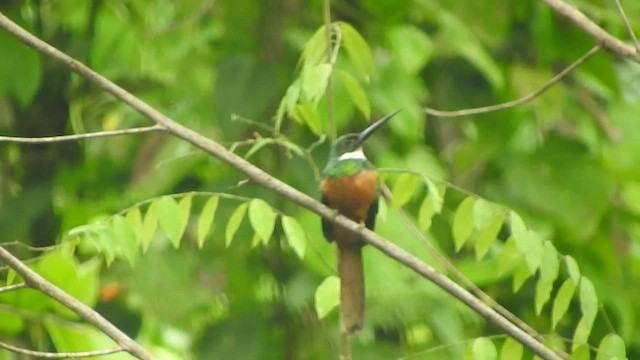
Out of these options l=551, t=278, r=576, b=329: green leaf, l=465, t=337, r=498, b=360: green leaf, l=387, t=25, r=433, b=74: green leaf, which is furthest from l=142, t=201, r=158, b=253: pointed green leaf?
l=387, t=25, r=433, b=74: green leaf

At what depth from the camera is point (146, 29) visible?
2848 millimetres

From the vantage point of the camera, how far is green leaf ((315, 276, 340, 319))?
1.83 m

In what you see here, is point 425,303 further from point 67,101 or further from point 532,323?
point 67,101

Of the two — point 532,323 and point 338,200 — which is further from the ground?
point 338,200

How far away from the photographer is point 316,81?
174cm

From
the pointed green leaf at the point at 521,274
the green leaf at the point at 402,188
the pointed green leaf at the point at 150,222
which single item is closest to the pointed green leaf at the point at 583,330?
the pointed green leaf at the point at 521,274

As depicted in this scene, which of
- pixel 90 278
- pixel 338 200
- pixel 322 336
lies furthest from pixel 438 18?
pixel 90 278

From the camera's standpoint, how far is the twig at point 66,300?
160 centimetres

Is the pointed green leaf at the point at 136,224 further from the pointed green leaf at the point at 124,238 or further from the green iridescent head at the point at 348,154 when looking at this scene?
the green iridescent head at the point at 348,154

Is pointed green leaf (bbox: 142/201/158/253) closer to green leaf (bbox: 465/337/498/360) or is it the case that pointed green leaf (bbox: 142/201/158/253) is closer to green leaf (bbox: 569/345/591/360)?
green leaf (bbox: 465/337/498/360)

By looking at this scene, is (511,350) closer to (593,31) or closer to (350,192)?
(593,31)

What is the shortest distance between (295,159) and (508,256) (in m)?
0.71

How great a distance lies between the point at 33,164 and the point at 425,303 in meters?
0.98

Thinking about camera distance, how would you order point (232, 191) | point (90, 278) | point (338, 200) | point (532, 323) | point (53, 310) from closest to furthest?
point (90, 278) < point (53, 310) < point (338, 200) < point (232, 191) < point (532, 323)
